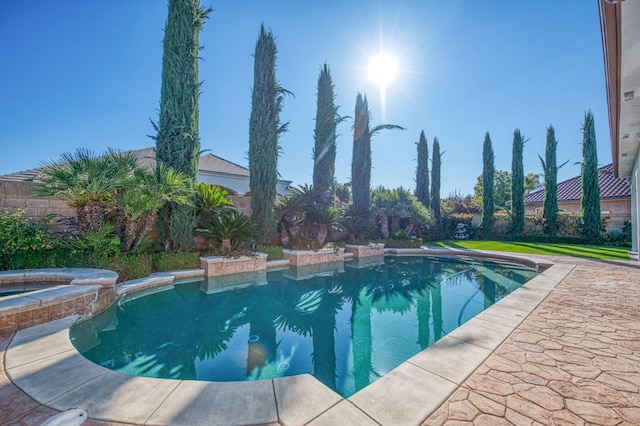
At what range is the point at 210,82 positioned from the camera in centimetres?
816

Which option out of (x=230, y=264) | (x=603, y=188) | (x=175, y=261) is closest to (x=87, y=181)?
(x=175, y=261)

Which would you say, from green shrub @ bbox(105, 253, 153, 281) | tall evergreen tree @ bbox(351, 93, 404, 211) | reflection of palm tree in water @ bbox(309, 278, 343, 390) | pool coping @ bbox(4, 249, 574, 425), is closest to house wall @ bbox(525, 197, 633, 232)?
tall evergreen tree @ bbox(351, 93, 404, 211)

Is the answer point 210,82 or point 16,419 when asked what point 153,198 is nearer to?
point 210,82

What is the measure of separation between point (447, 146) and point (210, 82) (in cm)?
2006

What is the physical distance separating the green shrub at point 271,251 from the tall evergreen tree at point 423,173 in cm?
1477

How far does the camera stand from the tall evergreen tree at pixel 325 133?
13.2 meters

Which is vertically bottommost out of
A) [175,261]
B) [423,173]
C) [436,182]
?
[175,261]

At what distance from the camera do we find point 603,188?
19.3 m

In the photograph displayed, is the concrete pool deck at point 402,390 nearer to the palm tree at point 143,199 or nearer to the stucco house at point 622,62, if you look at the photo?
the palm tree at point 143,199

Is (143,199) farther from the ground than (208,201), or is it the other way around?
(208,201)

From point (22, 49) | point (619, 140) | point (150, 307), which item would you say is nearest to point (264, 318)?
point (150, 307)

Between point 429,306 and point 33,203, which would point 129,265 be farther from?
point 429,306

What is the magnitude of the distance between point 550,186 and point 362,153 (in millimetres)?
14331

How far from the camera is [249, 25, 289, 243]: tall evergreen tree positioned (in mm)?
9898
